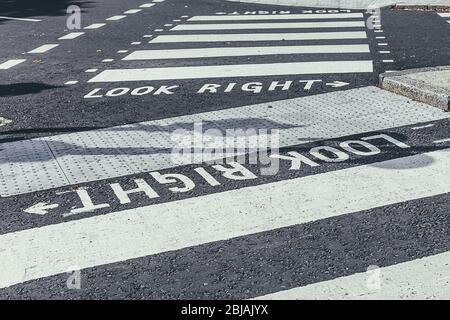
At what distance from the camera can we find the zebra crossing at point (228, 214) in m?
4.75

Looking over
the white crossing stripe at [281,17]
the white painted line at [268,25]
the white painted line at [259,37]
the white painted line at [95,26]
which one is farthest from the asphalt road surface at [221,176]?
the white crossing stripe at [281,17]

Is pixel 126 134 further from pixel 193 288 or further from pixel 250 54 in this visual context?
pixel 250 54

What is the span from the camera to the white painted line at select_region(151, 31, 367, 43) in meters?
13.3

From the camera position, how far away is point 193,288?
4.62m

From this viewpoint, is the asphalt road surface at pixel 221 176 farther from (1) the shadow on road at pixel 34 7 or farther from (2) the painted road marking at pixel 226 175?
(1) the shadow on road at pixel 34 7

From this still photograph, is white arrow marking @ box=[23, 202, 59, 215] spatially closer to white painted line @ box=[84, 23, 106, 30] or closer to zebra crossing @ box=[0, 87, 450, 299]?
zebra crossing @ box=[0, 87, 450, 299]

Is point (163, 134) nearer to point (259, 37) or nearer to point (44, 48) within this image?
point (44, 48)

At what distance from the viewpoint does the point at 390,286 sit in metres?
4.58

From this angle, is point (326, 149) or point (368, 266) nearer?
point (368, 266)

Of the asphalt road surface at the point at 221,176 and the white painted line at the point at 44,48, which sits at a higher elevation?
the asphalt road surface at the point at 221,176

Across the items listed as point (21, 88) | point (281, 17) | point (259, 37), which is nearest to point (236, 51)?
point (259, 37)
